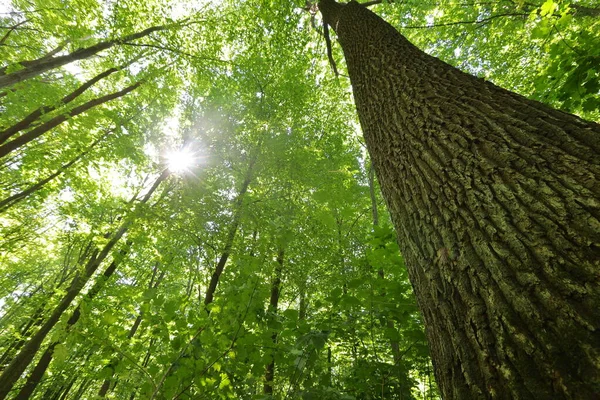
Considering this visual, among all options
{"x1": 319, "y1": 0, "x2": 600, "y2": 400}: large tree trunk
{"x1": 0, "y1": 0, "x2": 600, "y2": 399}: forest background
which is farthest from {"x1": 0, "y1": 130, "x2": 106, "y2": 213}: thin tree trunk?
{"x1": 319, "y1": 0, "x2": 600, "y2": 400}: large tree trunk

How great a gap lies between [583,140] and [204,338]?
2363 millimetres

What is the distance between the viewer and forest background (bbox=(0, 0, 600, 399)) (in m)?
2.21

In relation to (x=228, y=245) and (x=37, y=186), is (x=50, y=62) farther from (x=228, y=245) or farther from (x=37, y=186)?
(x=228, y=245)

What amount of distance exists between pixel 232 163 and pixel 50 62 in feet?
14.9

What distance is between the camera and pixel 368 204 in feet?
27.9

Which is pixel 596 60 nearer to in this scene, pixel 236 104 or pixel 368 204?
pixel 368 204

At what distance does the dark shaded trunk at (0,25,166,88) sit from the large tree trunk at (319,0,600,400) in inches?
308

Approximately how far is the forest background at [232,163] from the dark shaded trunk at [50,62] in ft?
0.13

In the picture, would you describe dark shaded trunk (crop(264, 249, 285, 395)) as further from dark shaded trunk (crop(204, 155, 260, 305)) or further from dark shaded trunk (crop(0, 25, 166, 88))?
dark shaded trunk (crop(0, 25, 166, 88))

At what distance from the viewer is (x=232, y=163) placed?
286 inches

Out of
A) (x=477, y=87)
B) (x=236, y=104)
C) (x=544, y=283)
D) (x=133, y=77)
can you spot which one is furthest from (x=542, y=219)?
(x=133, y=77)

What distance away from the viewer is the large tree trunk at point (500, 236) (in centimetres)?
73

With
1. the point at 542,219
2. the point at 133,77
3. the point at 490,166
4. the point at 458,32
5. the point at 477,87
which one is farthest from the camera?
the point at 133,77

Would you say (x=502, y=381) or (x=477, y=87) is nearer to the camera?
(x=502, y=381)
